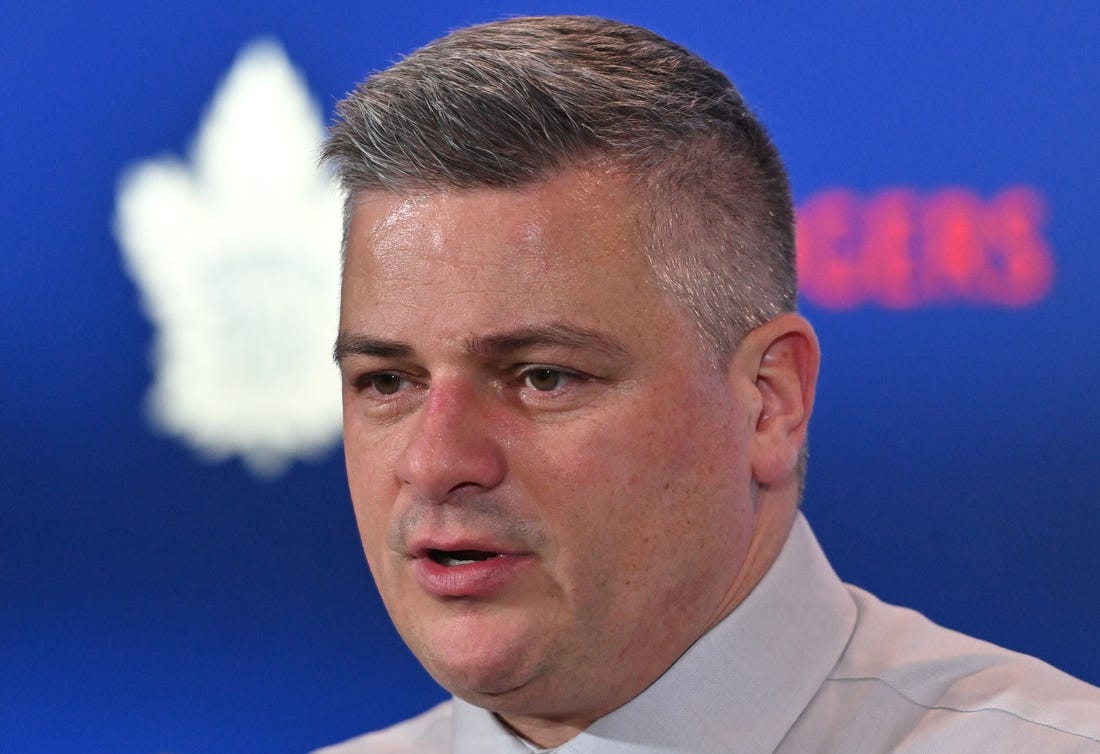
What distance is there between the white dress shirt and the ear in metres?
0.14

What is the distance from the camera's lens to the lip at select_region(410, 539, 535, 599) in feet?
5.08

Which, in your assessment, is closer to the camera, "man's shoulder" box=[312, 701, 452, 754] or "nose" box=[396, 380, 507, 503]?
"nose" box=[396, 380, 507, 503]

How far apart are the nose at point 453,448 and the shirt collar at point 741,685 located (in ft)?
1.18

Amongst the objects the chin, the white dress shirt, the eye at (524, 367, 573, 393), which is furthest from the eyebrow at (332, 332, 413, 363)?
the white dress shirt

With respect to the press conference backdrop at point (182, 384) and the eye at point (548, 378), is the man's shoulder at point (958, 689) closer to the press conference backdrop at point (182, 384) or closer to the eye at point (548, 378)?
the eye at point (548, 378)

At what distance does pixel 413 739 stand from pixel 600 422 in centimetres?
88

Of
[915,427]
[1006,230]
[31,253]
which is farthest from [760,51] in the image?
[31,253]

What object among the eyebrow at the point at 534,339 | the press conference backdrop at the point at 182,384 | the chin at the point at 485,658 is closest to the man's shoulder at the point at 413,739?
the press conference backdrop at the point at 182,384

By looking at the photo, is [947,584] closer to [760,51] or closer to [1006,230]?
[1006,230]

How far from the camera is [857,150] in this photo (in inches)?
93.9

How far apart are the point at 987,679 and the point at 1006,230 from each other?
863mm

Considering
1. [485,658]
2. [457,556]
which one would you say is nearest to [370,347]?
[457,556]

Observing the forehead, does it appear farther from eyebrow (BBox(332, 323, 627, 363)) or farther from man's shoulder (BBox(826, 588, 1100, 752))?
man's shoulder (BBox(826, 588, 1100, 752))

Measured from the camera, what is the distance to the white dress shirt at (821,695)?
5.48ft
